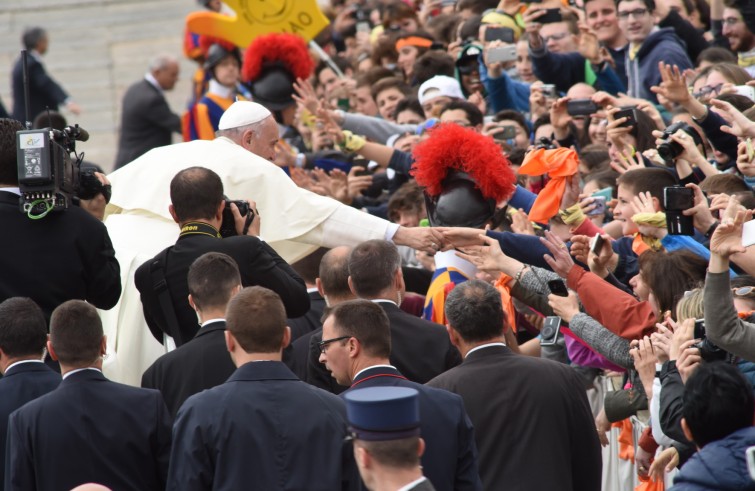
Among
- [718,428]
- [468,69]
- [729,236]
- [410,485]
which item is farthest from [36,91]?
[410,485]

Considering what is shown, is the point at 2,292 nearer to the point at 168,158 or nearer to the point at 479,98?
the point at 168,158

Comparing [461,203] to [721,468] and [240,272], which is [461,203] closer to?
[240,272]

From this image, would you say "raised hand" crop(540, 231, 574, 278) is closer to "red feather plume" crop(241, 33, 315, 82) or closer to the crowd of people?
the crowd of people

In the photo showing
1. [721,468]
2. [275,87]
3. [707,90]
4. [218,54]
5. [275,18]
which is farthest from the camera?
[218,54]

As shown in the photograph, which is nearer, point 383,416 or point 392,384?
point 383,416

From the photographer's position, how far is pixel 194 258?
6293mm

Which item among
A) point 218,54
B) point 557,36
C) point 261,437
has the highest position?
point 557,36

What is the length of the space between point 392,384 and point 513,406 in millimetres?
593

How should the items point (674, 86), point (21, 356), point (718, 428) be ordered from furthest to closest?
point (674, 86), point (21, 356), point (718, 428)

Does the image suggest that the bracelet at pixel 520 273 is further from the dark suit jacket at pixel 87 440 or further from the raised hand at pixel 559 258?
the dark suit jacket at pixel 87 440

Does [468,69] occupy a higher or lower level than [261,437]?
lower

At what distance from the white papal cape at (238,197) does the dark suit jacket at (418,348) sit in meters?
1.35

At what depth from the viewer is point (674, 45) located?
9875mm

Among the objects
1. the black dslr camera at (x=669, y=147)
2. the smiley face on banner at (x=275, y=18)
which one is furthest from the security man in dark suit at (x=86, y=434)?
the smiley face on banner at (x=275, y=18)
